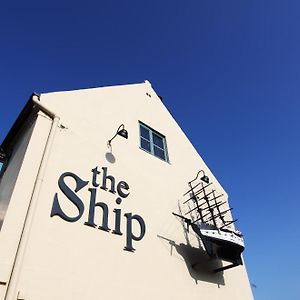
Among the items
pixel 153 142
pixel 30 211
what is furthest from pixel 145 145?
pixel 30 211

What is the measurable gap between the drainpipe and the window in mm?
2957

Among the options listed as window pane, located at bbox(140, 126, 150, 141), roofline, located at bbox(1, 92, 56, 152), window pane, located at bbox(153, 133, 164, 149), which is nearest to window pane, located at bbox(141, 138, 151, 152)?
window pane, located at bbox(140, 126, 150, 141)

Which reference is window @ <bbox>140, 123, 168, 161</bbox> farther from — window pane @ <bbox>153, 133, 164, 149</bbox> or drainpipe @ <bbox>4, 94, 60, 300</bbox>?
drainpipe @ <bbox>4, 94, 60, 300</bbox>

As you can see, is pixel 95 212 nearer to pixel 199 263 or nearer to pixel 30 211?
pixel 30 211

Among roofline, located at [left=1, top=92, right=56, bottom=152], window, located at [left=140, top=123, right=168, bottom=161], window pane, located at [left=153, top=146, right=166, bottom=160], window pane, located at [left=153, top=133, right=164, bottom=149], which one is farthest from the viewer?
window pane, located at [left=153, top=133, right=164, bottom=149]

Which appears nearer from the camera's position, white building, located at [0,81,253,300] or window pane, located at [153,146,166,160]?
white building, located at [0,81,253,300]

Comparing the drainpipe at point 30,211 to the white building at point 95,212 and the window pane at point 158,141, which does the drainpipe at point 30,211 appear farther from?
the window pane at point 158,141

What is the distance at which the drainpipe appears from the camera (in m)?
3.45

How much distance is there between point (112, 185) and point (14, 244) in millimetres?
2359

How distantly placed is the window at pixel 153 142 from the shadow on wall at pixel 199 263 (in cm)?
280

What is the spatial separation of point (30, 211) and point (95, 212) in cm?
127

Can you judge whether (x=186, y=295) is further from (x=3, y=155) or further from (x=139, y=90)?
(x=139, y=90)

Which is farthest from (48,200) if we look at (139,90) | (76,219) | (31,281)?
(139,90)

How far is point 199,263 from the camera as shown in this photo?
635 cm
